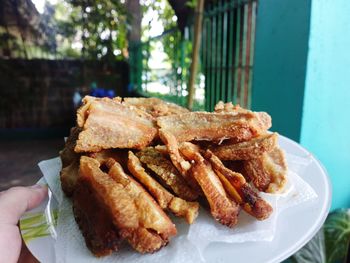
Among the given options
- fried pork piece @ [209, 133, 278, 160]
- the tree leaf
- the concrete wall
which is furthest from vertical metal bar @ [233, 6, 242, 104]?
the concrete wall

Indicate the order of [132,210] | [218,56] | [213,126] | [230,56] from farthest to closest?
[218,56] → [230,56] → [213,126] → [132,210]

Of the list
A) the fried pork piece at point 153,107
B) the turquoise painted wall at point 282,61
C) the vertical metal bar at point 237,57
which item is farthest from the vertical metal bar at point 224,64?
the fried pork piece at point 153,107

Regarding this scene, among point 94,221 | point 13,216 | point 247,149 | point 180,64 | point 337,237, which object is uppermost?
point 180,64

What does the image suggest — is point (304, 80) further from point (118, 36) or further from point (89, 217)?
point (118, 36)

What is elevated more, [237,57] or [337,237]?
[237,57]

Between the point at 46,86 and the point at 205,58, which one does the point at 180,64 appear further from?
the point at 46,86

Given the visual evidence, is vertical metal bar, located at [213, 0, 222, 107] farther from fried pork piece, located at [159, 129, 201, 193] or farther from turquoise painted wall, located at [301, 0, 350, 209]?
fried pork piece, located at [159, 129, 201, 193]

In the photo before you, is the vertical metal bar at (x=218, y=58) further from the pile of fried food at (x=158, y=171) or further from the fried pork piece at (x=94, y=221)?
the fried pork piece at (x=94, y=221)

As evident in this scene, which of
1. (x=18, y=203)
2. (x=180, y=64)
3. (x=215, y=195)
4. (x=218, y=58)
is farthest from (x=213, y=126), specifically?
(x=180, y=64)
